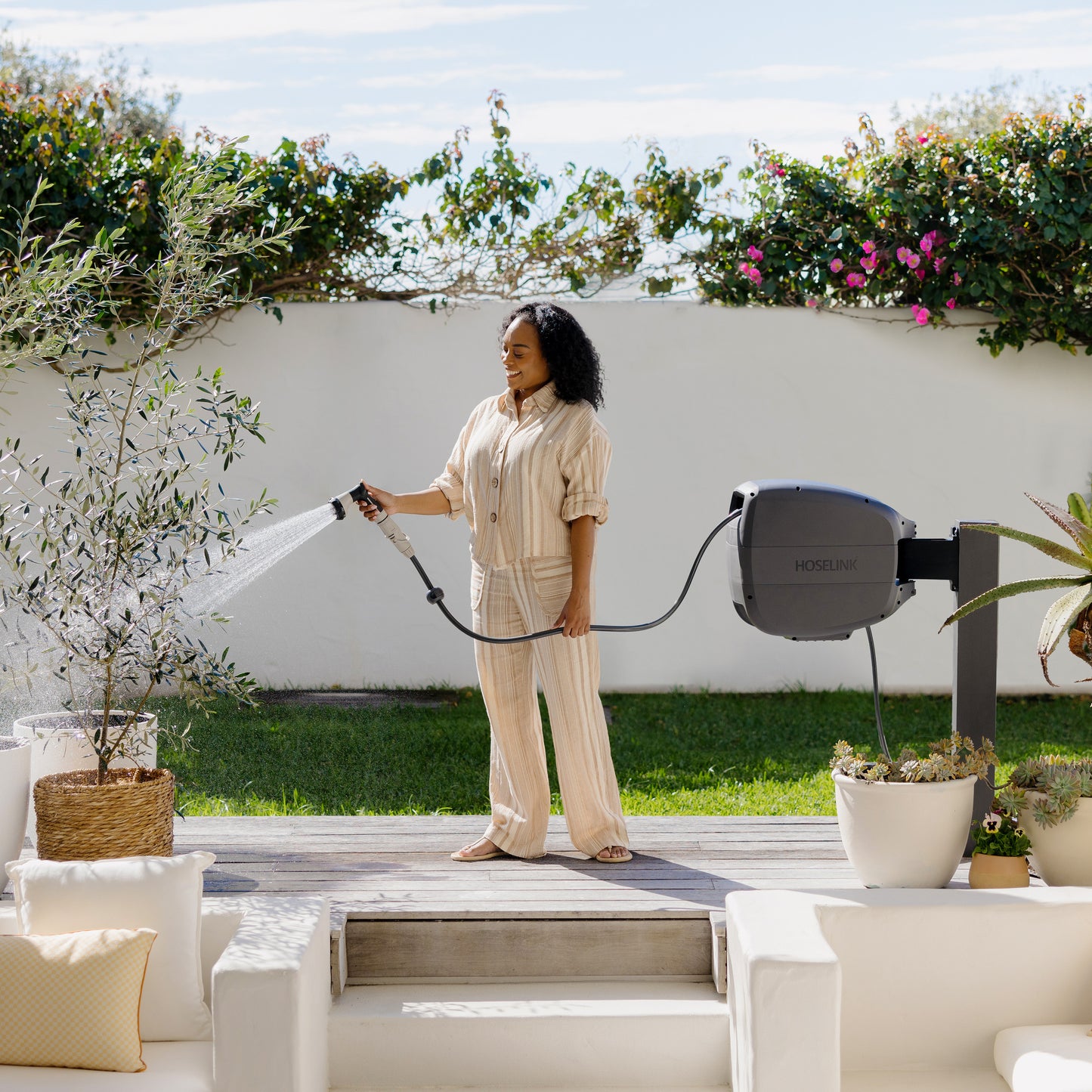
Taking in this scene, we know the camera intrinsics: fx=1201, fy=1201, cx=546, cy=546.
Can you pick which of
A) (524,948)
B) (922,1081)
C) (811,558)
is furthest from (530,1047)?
(811,558)

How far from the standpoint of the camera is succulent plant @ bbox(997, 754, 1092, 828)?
2494 mm

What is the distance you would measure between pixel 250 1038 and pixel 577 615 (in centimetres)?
113

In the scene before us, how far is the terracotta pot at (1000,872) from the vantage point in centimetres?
250

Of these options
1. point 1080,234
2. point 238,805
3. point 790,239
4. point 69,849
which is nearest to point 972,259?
point 1080,234

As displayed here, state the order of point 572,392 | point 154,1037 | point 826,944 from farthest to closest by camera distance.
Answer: point 572,392 → point 154,1037 → point 826,944

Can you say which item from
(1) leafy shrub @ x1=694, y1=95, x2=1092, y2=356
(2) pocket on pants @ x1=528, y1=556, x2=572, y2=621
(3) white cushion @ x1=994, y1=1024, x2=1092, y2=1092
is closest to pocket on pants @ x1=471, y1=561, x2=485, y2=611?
(2) pocket on pants @ x1=528, y1=556, x2=572, y2=621

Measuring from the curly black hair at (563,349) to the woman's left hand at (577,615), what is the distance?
0.46m

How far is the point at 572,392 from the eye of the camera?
277cm

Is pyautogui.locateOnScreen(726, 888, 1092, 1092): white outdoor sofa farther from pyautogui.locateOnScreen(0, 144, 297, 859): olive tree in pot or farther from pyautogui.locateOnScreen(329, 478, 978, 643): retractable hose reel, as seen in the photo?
pyautogui.locateOnScreen(0, 144, 297, 859): olive tree in pot

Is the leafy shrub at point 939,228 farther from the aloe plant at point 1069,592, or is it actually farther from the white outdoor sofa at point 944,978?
the white outdoor sofa at point 944,978

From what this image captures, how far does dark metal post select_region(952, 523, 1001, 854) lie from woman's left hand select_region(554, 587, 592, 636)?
0.85 metres

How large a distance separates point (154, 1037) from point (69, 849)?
528mm

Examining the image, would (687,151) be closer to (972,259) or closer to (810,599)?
(972,259)

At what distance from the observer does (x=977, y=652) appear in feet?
9.07
